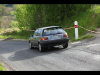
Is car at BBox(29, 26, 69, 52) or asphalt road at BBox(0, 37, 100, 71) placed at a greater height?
car at BBox(29, 26, 69, 52)

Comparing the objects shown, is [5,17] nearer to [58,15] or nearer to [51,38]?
[58,15]

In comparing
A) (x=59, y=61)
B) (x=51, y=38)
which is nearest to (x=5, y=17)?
(x=51, y=38)

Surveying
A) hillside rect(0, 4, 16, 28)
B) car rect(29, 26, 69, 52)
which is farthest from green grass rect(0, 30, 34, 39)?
hillside rect(0, 4, 16, 28)

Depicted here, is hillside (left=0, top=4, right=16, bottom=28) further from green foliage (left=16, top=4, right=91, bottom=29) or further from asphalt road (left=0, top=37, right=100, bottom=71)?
asphalt road (left=0, top=37, right=100, bottom=71)

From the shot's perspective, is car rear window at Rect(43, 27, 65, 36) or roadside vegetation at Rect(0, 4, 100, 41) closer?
car rear window at Rect(43, 27, 65, 36)

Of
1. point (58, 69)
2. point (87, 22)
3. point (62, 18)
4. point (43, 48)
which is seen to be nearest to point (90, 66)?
point (58, 69)

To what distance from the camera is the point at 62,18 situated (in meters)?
25.8

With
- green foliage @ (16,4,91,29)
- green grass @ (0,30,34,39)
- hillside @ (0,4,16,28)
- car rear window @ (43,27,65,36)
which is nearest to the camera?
car rear window @ (43,27,65,36)

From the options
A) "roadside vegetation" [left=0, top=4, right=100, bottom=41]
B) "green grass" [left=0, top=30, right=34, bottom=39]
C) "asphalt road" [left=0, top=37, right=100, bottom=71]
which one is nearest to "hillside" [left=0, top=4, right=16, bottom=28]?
"green grass" [left=0, top=30, right=34, bottom=39]

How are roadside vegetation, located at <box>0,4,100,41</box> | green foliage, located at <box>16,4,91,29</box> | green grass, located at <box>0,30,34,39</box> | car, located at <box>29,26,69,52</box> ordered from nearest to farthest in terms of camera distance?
car, located at <box>29,26,69,52</box> < roadside vegetation, located at <box>0,4,100,41</box> < green foliage, located at <box>16,4,91,29</box> < green grass, located at <box>0,30,34,39</box>

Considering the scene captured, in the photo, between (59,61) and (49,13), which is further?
(49,13)
